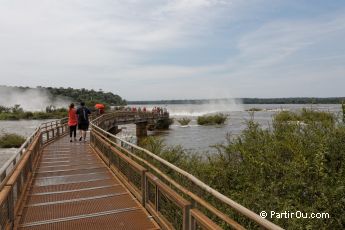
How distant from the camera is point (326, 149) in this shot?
1180 cm

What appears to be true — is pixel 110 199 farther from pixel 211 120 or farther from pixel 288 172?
pixel 211 120

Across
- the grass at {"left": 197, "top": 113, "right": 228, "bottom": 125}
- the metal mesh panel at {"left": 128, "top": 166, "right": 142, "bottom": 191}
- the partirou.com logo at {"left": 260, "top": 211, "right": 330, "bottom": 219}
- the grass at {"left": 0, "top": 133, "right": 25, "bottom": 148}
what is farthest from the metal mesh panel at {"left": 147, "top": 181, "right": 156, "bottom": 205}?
the grass at {"left": 197, "top": 113, "right": 228, "bottom": 125}

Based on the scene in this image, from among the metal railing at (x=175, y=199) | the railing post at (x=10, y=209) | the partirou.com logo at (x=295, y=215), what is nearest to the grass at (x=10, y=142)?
the metal railing at (x=175, y=199)

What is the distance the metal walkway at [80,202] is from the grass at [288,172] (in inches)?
104

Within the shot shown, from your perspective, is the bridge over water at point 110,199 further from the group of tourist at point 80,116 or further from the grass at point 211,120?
the grass at point 211,120

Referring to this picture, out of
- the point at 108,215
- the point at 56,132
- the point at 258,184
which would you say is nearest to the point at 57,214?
the point at 108,215

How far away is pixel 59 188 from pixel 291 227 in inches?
221

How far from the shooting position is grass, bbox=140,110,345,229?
9.50 metres

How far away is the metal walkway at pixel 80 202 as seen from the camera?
6453 mm

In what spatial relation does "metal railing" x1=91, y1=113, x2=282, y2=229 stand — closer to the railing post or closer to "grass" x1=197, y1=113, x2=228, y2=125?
the railing post

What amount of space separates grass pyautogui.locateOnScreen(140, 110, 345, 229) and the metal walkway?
2.63m

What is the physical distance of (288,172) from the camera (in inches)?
434

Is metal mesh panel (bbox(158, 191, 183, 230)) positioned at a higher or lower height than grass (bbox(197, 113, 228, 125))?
higher

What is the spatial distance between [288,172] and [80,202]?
247 inches
